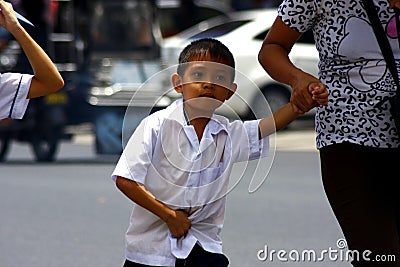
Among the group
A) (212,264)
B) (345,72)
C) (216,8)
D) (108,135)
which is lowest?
(216,8)

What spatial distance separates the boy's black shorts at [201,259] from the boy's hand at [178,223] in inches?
3.3

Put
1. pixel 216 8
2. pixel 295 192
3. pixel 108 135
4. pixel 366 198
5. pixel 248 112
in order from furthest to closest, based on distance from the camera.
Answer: pixel 216 8, pixel 108 135, pixel 295 192, pixel 248 112, pixel 366 198

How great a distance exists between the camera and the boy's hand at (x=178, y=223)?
3.84m

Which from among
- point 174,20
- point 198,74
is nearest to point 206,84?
point 198,74

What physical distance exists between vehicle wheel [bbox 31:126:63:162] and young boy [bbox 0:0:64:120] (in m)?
9.68

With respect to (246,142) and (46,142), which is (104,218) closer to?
(46,142)

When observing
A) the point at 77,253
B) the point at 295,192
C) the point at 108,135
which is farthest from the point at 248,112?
the point at 108,135

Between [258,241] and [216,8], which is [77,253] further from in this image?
[216,8]

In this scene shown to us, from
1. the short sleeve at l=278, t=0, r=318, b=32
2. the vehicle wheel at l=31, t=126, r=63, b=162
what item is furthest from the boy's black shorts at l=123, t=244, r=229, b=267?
the vehicle wheel at l=31, t=126, r=63, b=162

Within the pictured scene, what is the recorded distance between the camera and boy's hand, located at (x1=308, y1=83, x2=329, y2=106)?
3.51 meters

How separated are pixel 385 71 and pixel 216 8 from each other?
20.2m

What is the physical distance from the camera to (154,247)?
3891 millimetres

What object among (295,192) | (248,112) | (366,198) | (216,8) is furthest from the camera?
(216,8)

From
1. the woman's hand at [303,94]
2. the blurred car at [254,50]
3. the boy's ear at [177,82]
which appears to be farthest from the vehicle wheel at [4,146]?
the woman's hand at [303,94]
